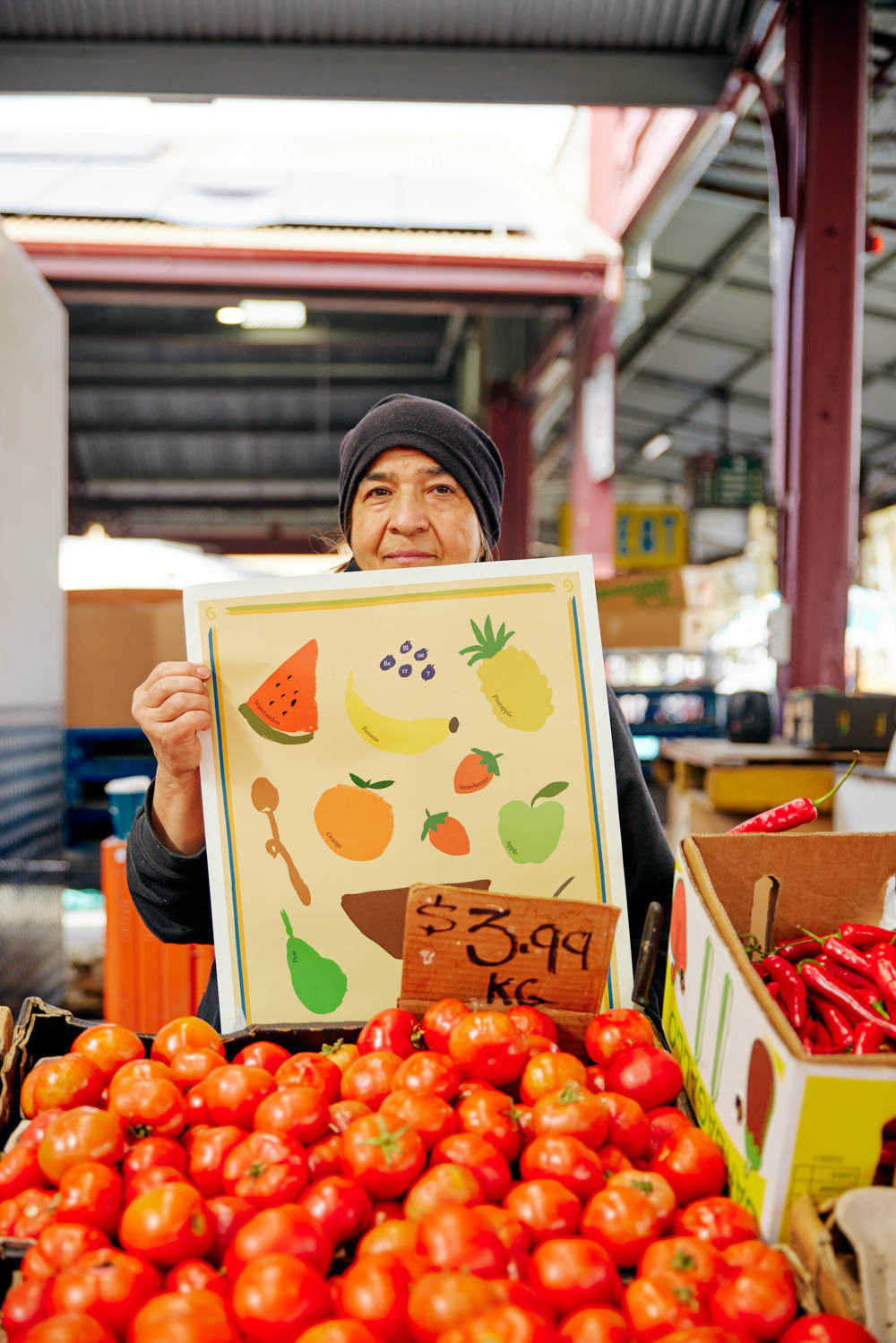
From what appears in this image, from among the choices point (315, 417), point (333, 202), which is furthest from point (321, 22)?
point (315, 417)

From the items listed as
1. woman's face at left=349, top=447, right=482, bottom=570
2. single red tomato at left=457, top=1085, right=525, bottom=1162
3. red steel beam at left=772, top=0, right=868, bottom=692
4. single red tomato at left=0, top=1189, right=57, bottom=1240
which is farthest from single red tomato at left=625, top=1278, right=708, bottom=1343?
red steel beam at left=772, top=0, right=868, bottom=692

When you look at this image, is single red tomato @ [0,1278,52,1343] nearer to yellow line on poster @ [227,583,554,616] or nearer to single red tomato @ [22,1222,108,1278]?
single red tomato @ [22,1222,108,1278]

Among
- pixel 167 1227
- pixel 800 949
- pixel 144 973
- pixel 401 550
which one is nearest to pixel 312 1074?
pixel 167 1227

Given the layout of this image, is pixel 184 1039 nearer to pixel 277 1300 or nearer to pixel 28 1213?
pixel 28 1213

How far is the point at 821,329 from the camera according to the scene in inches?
193

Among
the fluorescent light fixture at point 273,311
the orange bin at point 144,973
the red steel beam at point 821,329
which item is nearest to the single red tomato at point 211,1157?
the orange bin at point 144,973

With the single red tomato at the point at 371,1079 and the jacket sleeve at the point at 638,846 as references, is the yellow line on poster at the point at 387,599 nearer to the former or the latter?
the jacket sleeve at the point at 638,846

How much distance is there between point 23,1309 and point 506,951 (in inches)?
26.0

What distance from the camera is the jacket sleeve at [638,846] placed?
1.74 m

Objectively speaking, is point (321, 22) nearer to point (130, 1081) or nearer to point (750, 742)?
point (750, 742)

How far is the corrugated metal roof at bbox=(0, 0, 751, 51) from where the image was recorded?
179 inches

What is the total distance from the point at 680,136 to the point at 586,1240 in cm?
642

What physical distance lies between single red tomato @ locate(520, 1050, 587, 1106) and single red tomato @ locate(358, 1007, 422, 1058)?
0.53 ft

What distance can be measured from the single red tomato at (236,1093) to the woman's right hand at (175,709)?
500 mm
